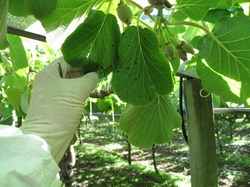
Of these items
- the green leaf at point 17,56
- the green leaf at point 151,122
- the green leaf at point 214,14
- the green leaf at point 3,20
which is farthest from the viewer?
the green leaf at point 17,56

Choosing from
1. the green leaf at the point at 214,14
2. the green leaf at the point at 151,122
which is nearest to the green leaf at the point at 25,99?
the green leaf at the point at 151,122

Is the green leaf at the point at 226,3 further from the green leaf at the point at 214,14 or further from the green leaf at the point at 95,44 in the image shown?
the green leaf at the point at 95,44

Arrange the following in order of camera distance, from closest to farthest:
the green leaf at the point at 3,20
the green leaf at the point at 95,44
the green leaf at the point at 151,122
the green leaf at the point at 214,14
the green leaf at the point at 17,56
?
the green leaf at the point at 3,20 → the green leaf at the point at 95,44 → the green leaf at the point at 214,14 → the green leaf at the point at 151,122 → the green leaf at the point at 17,56

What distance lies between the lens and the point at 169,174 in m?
6.11

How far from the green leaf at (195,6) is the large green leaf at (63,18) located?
0.77 ft

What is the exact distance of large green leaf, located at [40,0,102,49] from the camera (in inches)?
31.5

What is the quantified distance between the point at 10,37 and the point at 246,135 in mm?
9699

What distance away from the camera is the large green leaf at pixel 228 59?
80cm

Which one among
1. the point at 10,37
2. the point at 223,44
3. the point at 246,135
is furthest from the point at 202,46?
the point at 246,135

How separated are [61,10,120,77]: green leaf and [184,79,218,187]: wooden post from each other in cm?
74

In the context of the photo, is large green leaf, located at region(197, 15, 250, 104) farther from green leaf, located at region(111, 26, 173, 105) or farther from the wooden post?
the wooden post

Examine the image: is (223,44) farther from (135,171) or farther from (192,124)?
(135,171)

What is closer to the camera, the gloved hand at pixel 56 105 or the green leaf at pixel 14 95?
the gloved hand at pixel 56 105

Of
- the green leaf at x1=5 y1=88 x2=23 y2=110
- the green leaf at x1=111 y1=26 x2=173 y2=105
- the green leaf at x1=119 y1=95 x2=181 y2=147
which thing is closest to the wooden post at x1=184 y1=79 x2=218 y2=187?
the green leaf at x1=119 y1=95 x2=181 y2=147
